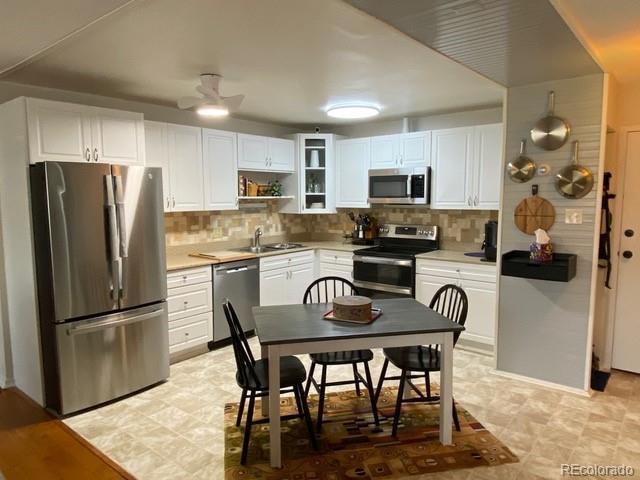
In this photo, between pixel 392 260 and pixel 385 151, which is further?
pixel 385 151

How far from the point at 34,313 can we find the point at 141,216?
1.03 meters

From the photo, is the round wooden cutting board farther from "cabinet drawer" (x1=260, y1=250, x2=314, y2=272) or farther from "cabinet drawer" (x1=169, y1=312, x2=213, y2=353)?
"cabinet drawer" (x1=169, y1=312, x2=213, y2=353)

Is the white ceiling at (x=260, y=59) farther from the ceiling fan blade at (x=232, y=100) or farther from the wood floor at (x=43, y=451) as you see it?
the wood floor at (x=43, y=451)

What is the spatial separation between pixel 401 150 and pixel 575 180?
2.04 m

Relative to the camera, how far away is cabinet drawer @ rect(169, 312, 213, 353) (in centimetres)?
394

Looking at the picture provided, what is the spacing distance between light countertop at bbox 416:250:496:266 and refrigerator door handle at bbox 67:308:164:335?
2.63 metres

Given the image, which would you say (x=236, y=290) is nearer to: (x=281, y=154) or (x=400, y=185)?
(x=281, y=154)

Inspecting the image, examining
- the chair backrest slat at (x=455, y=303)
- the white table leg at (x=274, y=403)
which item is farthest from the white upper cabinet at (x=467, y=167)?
the white table leg at (x=274, y=403)

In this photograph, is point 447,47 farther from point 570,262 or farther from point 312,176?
point 312,176

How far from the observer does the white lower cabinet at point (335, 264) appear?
5059 millimetres

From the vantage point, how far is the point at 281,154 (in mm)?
5234

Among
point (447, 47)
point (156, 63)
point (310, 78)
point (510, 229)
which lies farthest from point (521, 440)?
point (156, 63)

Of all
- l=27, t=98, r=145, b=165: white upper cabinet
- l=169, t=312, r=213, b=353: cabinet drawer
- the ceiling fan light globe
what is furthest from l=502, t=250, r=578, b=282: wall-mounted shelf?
l=27, t=98, r=145, b=165: white upper cabinet

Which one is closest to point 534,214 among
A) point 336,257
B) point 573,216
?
point 573,216
